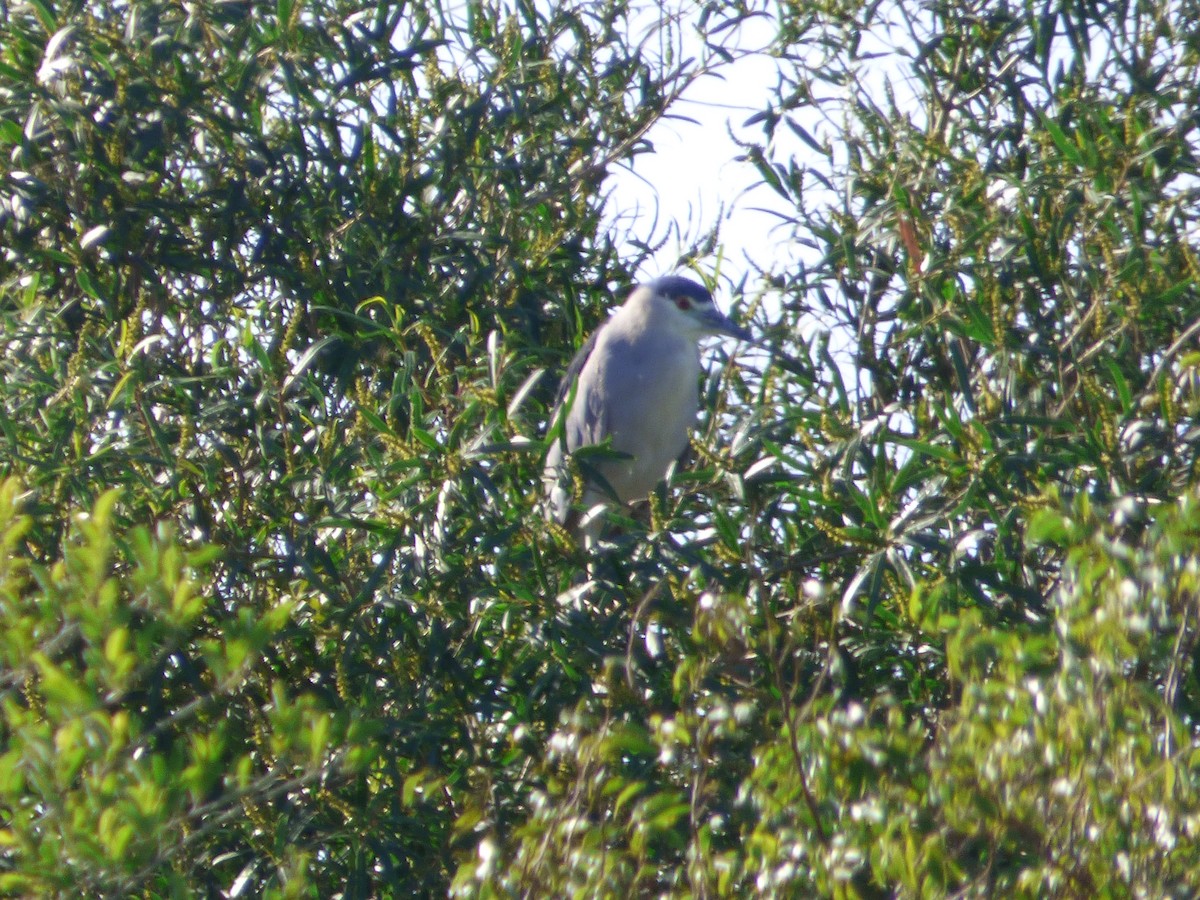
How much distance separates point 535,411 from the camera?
11.5 feet

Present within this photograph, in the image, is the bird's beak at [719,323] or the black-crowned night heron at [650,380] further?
the black-crowned night heron at [650,380]

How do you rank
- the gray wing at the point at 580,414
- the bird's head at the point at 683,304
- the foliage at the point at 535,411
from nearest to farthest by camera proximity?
the foliage at the point at 535,411 < the gray wing at the point at 580,414 < the bird's head at the point at 683,304

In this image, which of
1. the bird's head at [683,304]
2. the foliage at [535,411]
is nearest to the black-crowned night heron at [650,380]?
the bird's head at [683,304]

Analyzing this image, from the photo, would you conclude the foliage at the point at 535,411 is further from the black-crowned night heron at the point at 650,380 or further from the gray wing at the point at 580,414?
the black-crowned night heron at the point at 650,380

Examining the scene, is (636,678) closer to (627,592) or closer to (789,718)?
(627,592)

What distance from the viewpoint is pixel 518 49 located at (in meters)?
3.41

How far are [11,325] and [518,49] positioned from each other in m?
1.28

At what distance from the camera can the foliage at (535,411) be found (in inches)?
86.3

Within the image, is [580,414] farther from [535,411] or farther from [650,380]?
[535,411]

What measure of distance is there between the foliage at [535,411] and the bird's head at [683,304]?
29.9 inches

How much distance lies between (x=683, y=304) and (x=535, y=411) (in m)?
1.23

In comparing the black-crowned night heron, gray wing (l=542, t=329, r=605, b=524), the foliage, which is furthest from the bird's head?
the foliage

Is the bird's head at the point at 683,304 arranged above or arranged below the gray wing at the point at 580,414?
above

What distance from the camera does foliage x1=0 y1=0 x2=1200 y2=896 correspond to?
7.19 feet
